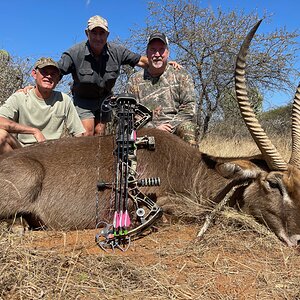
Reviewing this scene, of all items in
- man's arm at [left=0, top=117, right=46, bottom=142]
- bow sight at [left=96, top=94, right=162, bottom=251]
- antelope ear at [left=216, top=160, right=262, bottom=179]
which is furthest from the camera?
man's arm at [left=0, top=117, right=46, bottom=142]

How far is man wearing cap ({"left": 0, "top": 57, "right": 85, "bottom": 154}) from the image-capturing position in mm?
5566

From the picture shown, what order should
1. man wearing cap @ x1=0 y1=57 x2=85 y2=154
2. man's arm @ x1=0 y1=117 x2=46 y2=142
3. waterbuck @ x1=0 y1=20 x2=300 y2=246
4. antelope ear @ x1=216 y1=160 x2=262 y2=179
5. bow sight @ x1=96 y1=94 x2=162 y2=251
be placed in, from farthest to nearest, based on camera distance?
man wearing cap @ x1=0 y1=57 x2=85 y2=154 < man's arm @ x1=0 y1=117 x2=46 y2=142 < antelope ear @ x1=216 y1=160 x2=262 y2=179 < waterbuck @ x1=0 y1=20 x2=300 y2=246 < bow sight @ x1=96 y1=94 x2=162 y2=251

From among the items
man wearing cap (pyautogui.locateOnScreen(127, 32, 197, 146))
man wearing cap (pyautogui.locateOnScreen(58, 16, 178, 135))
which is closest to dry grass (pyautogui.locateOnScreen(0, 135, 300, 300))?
man wearing cap (pyautogui.locateOnScreen(127, 32, 197, 146))

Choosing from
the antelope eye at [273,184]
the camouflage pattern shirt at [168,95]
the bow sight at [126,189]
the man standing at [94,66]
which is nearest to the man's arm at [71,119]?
the man standing at [94,66]

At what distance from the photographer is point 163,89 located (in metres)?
6.48

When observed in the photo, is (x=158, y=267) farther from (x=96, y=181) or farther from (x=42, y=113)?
(x=42, y=113)

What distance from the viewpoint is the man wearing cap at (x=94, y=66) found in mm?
6609

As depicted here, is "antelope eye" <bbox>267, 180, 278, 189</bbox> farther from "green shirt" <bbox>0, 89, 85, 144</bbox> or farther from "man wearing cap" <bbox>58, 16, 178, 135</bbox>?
"man wearing cap" <bbox>58, 16, 178, 135</bbox>

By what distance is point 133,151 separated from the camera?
4.07m

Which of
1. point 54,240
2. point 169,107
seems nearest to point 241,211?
point 54,240

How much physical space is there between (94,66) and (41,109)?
1516 millimetres

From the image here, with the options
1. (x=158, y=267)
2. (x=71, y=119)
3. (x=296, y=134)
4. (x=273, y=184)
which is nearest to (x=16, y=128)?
(x=71, y=119)

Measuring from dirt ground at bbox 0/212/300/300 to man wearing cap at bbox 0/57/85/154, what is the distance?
7.80 feet

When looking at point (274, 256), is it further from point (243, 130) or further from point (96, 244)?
point (243, 130)
